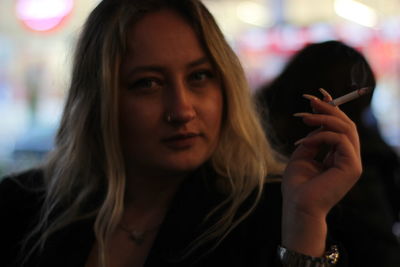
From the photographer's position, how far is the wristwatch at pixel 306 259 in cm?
71

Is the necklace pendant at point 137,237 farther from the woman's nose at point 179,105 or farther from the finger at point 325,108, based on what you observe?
the finger at point 325,108

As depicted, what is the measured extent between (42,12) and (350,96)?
3.57m

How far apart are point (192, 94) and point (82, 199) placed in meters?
0.39

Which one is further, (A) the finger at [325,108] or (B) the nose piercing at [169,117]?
(B) the nose piercing at [169,117]

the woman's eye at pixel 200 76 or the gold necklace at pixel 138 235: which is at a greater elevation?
the woman's eye at pixel 200 76

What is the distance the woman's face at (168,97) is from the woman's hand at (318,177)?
0.26m

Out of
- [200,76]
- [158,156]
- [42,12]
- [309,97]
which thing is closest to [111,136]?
[158,156]

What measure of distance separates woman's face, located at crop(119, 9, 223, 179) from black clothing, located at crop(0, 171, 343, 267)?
8cm

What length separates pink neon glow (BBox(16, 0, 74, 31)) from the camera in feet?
12.3

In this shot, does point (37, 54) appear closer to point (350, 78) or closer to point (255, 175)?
point (255, 175)

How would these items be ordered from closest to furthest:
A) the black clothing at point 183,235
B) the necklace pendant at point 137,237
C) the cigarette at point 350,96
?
Answer: the cigarette at point 350,96
the black clothing at point 183,235
the necklace pendant at point 137,237

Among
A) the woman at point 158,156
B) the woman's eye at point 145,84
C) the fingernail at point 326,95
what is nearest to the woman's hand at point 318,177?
the fingernail at point 326,95

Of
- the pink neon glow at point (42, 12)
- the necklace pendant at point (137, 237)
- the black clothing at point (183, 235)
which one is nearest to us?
the black clothing at point (183, 235)

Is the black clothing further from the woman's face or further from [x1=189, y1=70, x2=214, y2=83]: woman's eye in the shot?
[x1=189, y1=70, x2=214, y2=83]: woman's eye
